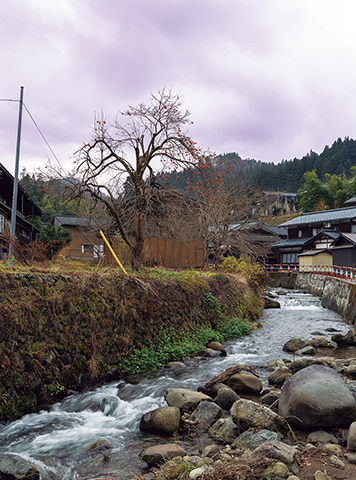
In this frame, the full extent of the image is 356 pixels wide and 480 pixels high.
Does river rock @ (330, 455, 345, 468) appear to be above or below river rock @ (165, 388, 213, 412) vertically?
above

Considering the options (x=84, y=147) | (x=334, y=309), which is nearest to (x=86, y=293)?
(x=84, y=147)

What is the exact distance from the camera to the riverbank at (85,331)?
6.15 metres

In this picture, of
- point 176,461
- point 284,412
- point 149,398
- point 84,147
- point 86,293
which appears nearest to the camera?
point 176,461

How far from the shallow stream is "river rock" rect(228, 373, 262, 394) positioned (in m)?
0.83

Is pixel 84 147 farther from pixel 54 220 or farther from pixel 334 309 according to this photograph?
pixel 54 220

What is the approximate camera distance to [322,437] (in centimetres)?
496

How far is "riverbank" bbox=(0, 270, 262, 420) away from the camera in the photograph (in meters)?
6.15

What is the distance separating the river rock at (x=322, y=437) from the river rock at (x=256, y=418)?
0.42 m

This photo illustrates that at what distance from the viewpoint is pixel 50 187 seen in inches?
521

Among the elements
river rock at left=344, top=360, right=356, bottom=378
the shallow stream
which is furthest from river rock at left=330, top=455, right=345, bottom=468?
river rock at left=344, top=360, right=356, bottom=378

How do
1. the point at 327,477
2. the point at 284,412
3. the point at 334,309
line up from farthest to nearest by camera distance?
the point at 334,309 → the point at 284,412 → the point at 327,477

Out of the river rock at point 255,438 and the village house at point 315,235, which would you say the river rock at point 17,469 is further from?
the village house at point 315,235

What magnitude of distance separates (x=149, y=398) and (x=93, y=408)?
40.6 inches

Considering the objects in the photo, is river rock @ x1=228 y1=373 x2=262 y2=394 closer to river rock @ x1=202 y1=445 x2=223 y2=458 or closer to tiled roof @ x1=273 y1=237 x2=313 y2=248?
river rock @ x1=202 y1=445 x2=223 y2=458
